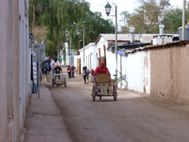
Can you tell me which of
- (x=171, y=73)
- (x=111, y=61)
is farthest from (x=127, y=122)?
(x=111, y=61)

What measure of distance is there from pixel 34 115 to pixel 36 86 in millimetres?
9296

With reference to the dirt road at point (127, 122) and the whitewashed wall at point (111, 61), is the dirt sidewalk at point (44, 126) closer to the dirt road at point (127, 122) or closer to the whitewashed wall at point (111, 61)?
the dirt road at point (127, 122)

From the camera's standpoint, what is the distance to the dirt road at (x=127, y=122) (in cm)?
1319

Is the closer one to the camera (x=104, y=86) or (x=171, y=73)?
(x=171, y=73)

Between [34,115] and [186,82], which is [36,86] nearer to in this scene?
[186,82]

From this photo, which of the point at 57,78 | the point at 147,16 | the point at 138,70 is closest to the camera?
the point at 138,70

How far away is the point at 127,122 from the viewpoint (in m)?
16.4

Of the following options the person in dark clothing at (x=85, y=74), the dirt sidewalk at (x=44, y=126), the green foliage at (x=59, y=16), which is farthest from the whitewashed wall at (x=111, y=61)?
the dirt sidewalk at (x=44, y=126)

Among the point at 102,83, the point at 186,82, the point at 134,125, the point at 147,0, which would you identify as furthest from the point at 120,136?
the point at 147,0

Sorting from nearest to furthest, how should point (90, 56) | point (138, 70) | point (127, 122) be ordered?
1. point (127, 122)
2. point (138, 70)
3. point (90, 56)

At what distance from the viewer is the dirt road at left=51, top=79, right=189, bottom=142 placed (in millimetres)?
13188

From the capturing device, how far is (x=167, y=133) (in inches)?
540

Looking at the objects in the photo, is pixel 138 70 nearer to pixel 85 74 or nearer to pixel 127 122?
pixel 85 74

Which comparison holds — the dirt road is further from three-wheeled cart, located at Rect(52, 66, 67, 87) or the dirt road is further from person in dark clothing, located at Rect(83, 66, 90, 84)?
person in dark clothing, located at Rect(83, 66, 90, 84)
